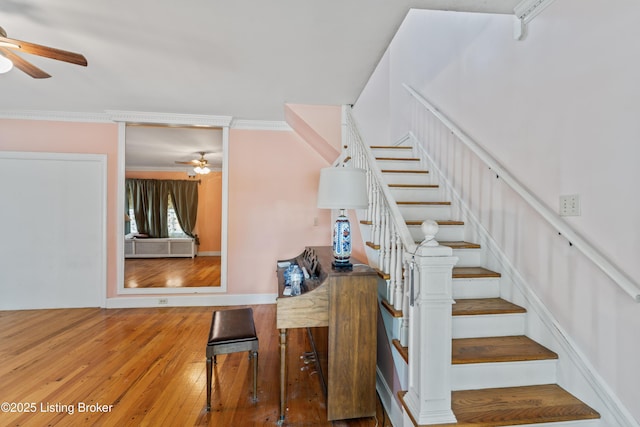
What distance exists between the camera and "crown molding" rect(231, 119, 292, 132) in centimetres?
424

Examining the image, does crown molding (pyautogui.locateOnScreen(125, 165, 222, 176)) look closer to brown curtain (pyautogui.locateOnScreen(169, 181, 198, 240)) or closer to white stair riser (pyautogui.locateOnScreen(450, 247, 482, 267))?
brown curtain (pyautogui.locateOnScreen(169, 181, 198, 240))

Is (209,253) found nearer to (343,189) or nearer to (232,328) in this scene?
(232,328)

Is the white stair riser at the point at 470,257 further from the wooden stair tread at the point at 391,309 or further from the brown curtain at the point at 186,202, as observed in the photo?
the brown curtain at the point at 186,202

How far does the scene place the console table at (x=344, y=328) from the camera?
5.90 feet

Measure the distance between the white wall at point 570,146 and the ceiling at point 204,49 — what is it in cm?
46

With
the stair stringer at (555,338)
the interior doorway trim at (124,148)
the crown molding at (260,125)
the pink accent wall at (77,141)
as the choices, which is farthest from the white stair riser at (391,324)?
the pink accent wall at (77,141)

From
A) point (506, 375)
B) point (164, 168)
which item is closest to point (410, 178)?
point (506, 375)

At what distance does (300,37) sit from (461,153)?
64.8 inches

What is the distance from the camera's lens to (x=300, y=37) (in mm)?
2242

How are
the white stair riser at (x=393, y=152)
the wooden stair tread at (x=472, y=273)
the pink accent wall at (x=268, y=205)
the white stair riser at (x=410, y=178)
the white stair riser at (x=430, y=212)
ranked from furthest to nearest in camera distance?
the pink accent wall at (x=268, y=205)
the white stair riser at (x=393, y=152)
the white stair riser at (x=410, y=178)
the white stair riser at (x=430, y=212)
the wooden stair tread at (x=472, y=273)

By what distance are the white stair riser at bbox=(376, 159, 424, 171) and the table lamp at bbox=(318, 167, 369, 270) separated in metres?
1.33

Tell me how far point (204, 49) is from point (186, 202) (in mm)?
4789

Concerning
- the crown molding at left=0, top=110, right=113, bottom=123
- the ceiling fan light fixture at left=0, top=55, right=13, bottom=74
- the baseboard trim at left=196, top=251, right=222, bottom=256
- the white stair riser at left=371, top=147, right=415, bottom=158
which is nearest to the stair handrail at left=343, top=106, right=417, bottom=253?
the white stair riser at left=371, top=147, right=415, bottom=158

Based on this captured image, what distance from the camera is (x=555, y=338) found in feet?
5.27
